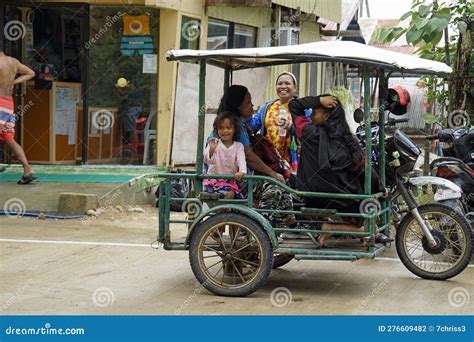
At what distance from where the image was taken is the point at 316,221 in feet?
22.7

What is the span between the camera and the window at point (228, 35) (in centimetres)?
1415

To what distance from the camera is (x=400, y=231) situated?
7445 mm

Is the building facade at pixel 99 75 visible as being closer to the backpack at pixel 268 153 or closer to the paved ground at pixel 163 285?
the paved ground at pixel 163 285

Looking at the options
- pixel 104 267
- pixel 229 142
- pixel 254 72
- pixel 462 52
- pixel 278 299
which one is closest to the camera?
pixel 278 299

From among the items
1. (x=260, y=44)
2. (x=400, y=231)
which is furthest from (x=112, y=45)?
(x=400, y=231)

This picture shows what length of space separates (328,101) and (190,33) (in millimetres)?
6705

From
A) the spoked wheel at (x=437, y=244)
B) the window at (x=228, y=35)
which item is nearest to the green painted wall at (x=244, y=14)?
the window at (x=228, y=35)

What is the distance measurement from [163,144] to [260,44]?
3945 mm

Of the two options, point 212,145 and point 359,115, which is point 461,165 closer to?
point 359,115

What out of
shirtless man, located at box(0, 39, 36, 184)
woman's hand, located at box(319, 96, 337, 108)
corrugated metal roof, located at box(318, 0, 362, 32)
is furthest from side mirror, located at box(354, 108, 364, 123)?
corrugated metal roof, located at box(318, 0, 362, 32)

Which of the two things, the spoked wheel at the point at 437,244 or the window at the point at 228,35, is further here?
the window at the point at 228,35

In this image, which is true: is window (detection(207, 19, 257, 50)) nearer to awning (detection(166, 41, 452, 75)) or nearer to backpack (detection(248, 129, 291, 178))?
backpack (detection(248, 129, 291, 178))

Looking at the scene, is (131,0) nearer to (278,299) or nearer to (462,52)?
(462,52)

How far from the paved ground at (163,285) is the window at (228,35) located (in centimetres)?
553
